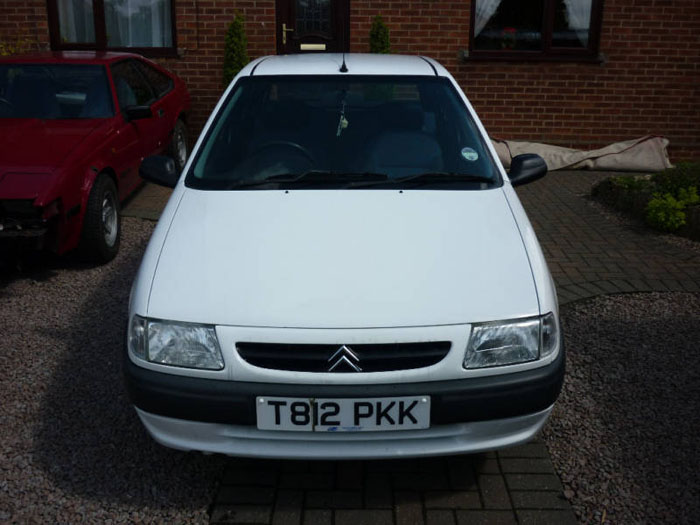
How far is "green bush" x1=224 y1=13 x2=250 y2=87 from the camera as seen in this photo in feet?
30.0

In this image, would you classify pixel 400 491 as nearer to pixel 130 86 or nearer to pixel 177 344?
pixel 177 344

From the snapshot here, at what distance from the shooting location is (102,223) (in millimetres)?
5422

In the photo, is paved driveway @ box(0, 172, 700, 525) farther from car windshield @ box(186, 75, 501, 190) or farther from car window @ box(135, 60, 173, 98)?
car window @ box(135, 60, 173, 98)

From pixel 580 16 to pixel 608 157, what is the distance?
190 centimetres

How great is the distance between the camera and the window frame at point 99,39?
9.44 meters

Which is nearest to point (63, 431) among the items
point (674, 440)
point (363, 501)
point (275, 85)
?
point (363, 501)

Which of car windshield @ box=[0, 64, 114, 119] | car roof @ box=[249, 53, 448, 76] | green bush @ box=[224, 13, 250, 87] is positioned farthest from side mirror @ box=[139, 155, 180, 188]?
green bush @ box=[224, 13, 250, 87]

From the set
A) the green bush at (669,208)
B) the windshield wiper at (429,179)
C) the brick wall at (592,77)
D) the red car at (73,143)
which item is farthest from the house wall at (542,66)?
the windshield wiper at (429,179)

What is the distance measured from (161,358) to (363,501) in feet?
3.22

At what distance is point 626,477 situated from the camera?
122 inches

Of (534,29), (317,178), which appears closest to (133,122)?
(317,178)

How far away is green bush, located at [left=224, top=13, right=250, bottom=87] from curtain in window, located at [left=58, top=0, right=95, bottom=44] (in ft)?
6.30

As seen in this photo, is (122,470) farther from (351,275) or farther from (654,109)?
(654,109)

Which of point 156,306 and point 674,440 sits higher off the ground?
point 156,306
